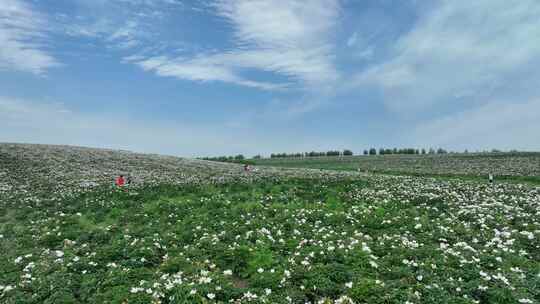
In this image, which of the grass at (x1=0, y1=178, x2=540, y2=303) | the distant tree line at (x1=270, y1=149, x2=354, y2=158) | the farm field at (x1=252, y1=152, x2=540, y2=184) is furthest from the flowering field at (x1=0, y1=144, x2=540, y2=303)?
the distant tree line at (x1=270, y1=149, x2=354, y2=158)

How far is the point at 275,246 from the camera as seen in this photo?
1274 centimetres

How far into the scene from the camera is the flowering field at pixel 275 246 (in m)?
9.37

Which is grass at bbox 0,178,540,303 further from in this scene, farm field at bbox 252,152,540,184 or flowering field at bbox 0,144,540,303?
farm field at bbox 252,152,540,184

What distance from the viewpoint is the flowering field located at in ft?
30.7

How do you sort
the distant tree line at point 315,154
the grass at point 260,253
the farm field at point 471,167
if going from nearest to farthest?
the grass at point 260,253 → the farm field at point 471,167 → the distant tree line at point 315,154

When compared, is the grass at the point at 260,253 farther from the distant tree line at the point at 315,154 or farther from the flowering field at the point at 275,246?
the distant tree line at the point at 315,154

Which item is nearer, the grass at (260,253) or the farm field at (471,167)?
the grass at (260,253)

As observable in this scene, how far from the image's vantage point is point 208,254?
490 inches

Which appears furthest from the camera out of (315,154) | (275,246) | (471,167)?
(315,154)

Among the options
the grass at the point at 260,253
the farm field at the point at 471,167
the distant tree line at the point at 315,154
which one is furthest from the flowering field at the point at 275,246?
the distant tree line at the point at 315,154

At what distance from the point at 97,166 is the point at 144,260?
113ft

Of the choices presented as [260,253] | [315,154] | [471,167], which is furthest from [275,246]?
[315,154]

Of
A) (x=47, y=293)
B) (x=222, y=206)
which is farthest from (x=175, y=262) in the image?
(x=222, y=206)

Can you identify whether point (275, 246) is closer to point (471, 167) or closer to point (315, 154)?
point (471, 167)
